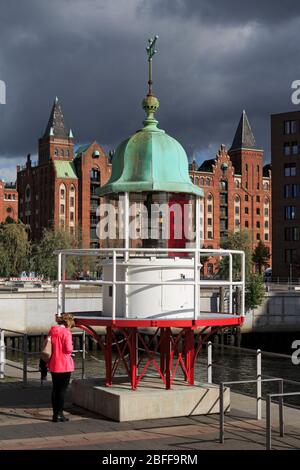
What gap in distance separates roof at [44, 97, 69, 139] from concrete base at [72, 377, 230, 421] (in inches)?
4915

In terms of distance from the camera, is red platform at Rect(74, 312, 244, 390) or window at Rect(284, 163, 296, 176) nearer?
red platform at Rect(74, 312, 244, 390)

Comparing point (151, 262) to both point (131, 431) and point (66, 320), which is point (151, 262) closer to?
point (66, 320)

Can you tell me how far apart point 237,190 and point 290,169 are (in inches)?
1895

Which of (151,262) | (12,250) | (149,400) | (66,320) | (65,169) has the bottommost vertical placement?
(149,400)

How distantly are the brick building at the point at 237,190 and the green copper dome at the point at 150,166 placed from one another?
406 ft

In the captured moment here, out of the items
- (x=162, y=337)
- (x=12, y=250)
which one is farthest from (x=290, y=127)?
(x=162, y=337)

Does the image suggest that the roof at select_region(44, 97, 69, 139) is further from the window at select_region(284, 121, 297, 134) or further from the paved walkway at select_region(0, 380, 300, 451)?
the paved walkway at select_region(0, 380, 300, 451)

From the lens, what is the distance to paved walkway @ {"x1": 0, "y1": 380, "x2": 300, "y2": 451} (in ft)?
33.9

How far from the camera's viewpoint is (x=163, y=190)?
13.0m

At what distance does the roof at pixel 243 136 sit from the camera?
14950 cm

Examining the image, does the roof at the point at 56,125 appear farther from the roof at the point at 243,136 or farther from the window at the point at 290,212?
the window at the point at 290,212

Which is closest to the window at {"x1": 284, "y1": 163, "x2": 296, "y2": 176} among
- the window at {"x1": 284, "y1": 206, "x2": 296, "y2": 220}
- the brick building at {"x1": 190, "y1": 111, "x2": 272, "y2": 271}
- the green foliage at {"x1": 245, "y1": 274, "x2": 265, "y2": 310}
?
the window at {"x1": 284, "y1": 206, "x2": 296, "y2": 220}

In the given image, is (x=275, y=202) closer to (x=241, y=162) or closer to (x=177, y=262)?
(x=241, y=162)

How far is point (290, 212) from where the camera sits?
318 feet
